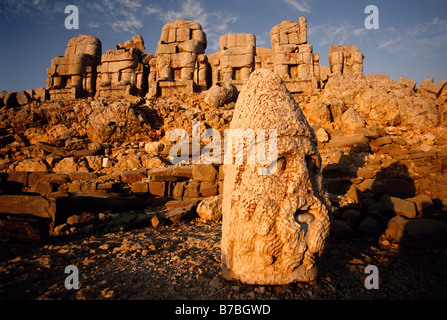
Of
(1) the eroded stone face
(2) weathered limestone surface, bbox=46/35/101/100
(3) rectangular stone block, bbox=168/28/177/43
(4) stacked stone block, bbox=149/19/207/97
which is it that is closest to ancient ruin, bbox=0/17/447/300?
(1) the eroded stone face

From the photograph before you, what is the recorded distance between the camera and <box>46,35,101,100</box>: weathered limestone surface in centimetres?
1375

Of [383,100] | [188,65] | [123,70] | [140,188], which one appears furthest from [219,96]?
[123,70]

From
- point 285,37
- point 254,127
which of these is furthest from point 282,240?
point 285,37

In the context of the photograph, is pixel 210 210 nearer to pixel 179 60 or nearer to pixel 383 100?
pixel 383 100

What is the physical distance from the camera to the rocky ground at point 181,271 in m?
1.80

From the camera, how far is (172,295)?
1799 millimetres

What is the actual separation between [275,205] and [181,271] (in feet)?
3.84

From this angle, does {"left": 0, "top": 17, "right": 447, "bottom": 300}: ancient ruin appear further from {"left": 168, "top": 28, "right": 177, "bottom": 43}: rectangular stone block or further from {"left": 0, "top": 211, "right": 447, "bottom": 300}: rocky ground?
{"left": 168, "top": 28, "right": 177, "bottom": 43}: rectangular stone block

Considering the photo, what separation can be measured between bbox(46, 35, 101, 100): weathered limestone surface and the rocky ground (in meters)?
13.7

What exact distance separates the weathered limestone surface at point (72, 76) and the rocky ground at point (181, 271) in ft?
44.9

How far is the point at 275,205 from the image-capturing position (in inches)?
71.3

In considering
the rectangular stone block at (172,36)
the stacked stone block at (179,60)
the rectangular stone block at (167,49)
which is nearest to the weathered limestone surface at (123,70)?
the stacked stone block at (179,60)

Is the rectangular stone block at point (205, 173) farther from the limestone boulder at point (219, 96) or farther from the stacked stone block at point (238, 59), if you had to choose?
the stacked stone block at point (238, 59)
